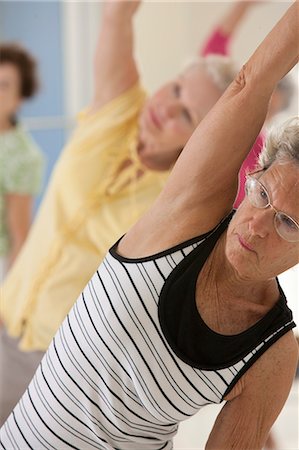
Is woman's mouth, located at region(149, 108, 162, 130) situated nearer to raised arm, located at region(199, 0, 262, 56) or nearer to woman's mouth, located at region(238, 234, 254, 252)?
raised arm, located at region(199, 0, 262, 56)

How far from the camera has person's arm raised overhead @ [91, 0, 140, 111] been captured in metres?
0.89

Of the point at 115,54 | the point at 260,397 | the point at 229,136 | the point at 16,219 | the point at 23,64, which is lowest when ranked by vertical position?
the point at 260,397

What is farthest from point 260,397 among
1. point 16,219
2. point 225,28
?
point 16,219

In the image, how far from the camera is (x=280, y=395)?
0.57 meters

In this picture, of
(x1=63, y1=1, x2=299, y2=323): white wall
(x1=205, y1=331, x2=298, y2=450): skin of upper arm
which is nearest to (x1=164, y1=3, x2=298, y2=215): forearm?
(x1=205, y1=331, x2=298, y2=450): skin of upper arm

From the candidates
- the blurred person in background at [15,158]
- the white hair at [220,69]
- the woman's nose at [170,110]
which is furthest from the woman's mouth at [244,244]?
the blurred person in background at [15,158]

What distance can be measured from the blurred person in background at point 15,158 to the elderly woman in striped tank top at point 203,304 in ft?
2.08

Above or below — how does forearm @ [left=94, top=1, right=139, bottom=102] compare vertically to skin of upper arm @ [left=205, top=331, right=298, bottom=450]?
above

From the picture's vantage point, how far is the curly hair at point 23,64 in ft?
4.35

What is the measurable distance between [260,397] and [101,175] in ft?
1.35

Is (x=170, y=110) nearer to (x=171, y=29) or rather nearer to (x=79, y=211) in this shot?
(x=79, y=211)

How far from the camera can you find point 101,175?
918 millimetres

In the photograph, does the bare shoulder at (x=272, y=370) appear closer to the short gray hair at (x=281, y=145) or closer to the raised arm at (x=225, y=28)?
the short gray hair at (x=281, y=145)

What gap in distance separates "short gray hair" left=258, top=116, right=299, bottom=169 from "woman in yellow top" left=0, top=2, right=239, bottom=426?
269 millimetres
